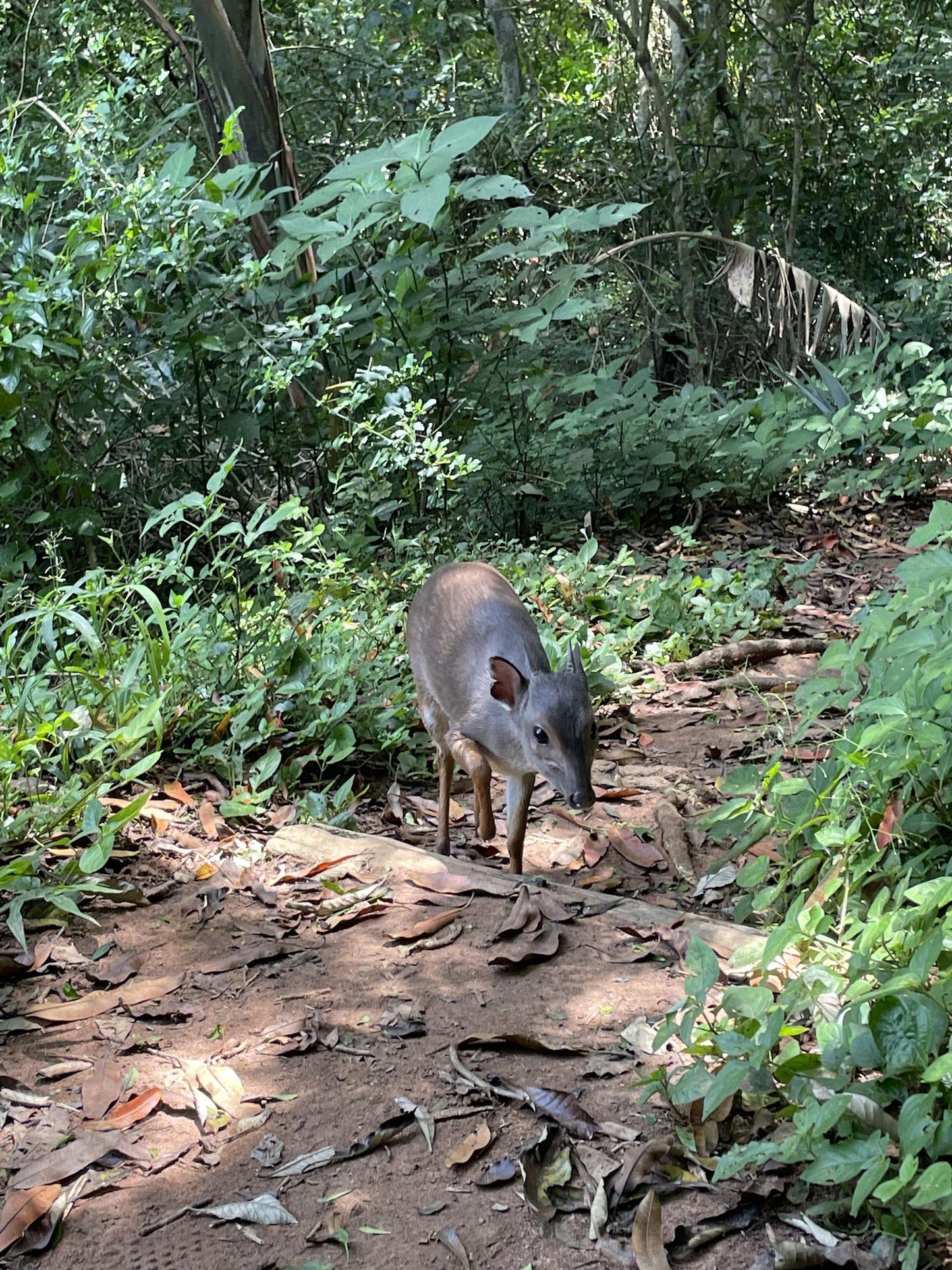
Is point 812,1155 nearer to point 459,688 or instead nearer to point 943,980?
point 943,980

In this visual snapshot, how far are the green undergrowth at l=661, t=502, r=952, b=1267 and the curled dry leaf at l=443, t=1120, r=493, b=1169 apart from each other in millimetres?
459

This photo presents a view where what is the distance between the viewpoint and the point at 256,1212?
8.71 ft

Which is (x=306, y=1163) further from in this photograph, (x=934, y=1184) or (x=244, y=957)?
(x=934, y=1184)

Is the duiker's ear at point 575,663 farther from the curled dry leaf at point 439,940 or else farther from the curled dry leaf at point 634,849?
the curled dry leaf at point 439,940

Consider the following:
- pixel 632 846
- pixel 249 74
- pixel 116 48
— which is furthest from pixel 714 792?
pixel 116 48

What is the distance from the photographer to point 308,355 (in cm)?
712

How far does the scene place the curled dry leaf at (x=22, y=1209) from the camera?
262 cm

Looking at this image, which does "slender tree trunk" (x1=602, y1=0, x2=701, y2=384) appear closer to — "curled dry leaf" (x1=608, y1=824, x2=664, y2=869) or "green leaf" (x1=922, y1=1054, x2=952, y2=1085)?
"curled dry leaf" (x1=608, y1=824, x2=664, y2=869)

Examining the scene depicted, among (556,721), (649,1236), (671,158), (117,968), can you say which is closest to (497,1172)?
(649,1236)

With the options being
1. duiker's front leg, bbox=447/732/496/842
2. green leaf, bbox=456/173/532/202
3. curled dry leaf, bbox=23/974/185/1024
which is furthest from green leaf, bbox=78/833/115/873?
green leaf, bbox=456/173/532/202

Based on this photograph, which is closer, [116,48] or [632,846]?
[632,846]

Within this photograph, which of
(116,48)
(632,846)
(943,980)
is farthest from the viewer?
(116,48)

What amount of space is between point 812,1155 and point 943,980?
0.48 metres

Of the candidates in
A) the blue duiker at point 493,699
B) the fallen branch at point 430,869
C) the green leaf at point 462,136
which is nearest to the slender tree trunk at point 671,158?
the green leaf at point 462,136
